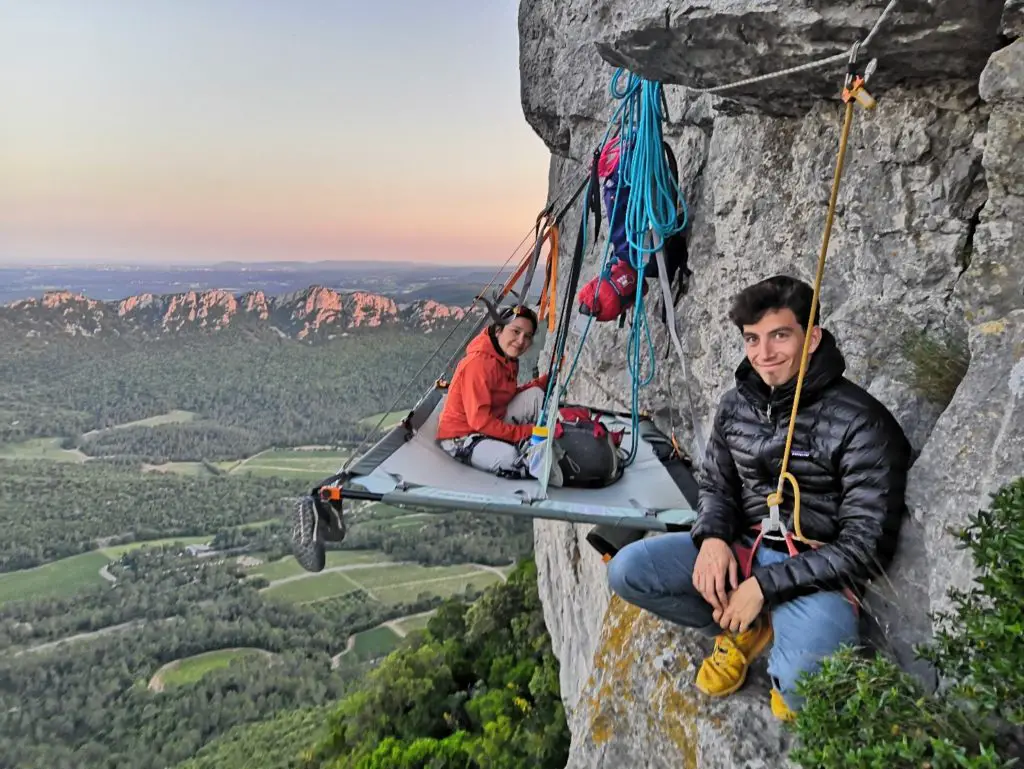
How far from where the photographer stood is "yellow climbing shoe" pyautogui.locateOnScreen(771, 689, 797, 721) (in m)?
1.94

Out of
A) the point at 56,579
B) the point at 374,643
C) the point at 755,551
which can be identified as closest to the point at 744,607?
the point at 755,551

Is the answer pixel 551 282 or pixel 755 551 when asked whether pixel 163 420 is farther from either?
pixel 755 551

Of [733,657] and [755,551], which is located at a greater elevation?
[755,551]

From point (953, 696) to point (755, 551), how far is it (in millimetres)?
791

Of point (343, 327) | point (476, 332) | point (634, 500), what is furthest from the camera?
point (343, 327)

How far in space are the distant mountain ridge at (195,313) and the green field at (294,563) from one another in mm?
39763

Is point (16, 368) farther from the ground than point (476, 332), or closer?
closer

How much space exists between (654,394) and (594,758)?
275cm

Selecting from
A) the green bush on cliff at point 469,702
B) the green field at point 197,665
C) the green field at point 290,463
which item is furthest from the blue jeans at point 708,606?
the green field at point 290,463

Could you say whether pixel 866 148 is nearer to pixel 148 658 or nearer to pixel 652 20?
pixel 652 20

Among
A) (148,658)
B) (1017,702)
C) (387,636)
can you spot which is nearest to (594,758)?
(1017,702)

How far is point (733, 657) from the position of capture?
2.15 meters

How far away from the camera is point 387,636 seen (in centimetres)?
4722

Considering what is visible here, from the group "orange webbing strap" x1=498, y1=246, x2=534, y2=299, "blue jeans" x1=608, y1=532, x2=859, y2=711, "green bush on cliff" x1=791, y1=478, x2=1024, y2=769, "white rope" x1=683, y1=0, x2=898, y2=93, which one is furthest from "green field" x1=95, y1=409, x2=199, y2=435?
"green bush on cliff" x1=791, y1=478, x2=1024, y2=769
